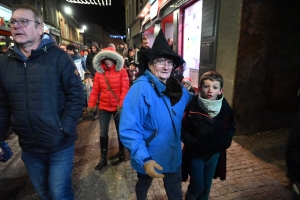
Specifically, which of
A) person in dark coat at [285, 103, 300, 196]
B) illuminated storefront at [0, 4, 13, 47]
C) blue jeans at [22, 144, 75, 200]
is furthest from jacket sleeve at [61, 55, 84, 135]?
illuminated storefront at [0, 4, 13, 47]

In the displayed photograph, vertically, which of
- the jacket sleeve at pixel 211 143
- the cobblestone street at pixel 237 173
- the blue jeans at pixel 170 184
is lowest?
the cobblestone street at pixel 237 173

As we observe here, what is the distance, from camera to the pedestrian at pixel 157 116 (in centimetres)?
167

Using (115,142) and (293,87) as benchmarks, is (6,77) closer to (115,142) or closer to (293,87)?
(115,142)

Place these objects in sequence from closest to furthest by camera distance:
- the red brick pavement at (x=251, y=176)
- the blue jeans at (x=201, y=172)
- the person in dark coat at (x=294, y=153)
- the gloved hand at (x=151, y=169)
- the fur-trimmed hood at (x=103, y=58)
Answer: the person in dark coat at (x=294, y=153), the gloved hand at (x=151, y=169), the blue jeans at (x=201, y=172), the red brick pavement at (x=251, y=176), the fur-trimmed hood at (x=103, y=58)

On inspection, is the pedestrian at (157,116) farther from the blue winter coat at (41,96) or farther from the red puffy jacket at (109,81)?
the red puffy jacket at (109,81)

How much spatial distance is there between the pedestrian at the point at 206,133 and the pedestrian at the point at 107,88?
5.30ft

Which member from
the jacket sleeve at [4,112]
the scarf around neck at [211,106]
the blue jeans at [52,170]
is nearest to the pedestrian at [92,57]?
the jacket sleeve at [4,112]

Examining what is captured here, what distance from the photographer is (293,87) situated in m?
4.45

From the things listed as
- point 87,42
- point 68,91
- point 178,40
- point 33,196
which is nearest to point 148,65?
point 68,91

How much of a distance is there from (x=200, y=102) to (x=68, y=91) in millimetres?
1279

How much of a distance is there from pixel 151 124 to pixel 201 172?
0.80 m

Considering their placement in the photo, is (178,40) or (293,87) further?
(178,40)

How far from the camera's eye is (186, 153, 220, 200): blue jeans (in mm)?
2084

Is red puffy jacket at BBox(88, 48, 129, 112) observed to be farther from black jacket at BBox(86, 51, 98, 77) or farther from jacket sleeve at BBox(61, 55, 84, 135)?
black jacket at BBox(86, 51, 98, 77)
